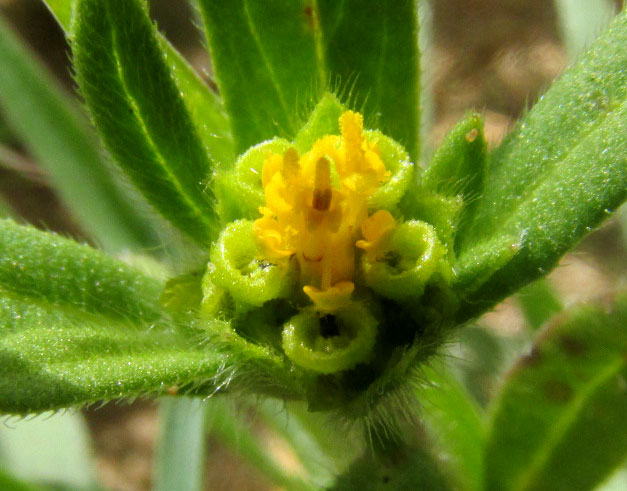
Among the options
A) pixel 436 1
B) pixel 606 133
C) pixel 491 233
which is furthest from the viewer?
pixel 436 1

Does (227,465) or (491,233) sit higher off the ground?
(491,233)

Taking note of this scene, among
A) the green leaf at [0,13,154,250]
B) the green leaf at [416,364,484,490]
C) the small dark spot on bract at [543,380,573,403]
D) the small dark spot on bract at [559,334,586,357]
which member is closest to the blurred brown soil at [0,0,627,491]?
the green leaf at [0,13,154,250]

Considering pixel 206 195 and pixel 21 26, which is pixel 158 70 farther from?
pixel 21 26

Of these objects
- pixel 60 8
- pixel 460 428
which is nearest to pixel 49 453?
pixel 460 428

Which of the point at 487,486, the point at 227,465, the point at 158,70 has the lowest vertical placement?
the point at 227,465

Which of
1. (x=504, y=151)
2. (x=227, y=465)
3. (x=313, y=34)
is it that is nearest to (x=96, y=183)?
(x=227, y=465)
